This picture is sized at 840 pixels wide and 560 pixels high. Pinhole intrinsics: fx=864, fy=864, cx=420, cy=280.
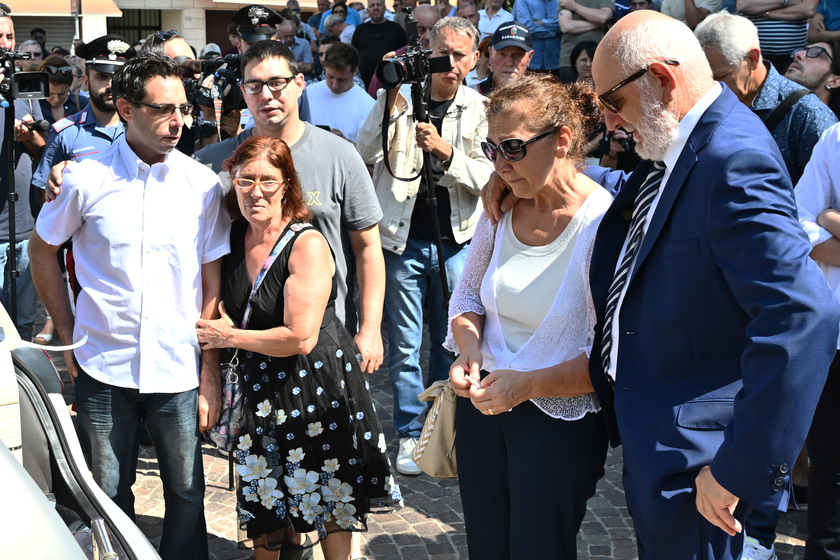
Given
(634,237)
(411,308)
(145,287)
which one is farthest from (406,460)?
(634,237)

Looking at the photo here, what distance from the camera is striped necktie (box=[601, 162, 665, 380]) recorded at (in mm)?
2199

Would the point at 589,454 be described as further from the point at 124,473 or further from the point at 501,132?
the point at 124,473

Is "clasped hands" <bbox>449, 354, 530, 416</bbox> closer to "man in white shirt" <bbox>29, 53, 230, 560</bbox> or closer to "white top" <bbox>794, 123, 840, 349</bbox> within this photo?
"man in white shirt" <bbox>29, 53, 230, 560</bbox>

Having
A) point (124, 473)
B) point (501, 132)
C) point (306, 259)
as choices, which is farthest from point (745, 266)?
point (124, 473)

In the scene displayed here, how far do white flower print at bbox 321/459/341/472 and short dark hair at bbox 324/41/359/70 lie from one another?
15.8 ft

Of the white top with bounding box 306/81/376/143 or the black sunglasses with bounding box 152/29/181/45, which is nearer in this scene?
the black sunglasses with bounding box 152/29/181/45

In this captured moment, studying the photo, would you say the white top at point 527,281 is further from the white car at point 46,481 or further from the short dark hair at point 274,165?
the white car at point 46,481


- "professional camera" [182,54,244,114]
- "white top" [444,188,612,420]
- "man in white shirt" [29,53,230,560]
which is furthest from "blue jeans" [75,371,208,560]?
"professional camera" [182,54,244,114]

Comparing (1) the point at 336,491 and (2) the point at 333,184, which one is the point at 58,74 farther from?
(1) the point at 336,491

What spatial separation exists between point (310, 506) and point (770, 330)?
6.51ft

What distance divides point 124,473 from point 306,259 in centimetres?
107

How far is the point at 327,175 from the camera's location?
12.1ft

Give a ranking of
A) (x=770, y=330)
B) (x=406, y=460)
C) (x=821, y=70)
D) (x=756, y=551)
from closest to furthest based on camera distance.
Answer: (x=770, y=330) < (x=756, y=551) < (x=406, y=460) < (x=821, y=70)

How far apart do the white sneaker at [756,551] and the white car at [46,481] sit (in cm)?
246
